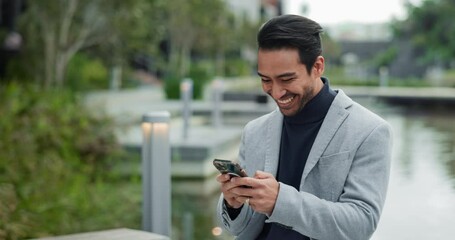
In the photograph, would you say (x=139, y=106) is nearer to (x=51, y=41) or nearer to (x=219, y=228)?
(x=51, y=41)

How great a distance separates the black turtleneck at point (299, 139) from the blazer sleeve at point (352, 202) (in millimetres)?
99

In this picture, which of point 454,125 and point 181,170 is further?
point 454,125

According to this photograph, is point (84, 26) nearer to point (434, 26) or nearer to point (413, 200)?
point (413, 200)

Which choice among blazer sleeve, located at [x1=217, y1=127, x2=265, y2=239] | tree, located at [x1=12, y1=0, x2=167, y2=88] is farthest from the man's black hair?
tree, located at [x1=12, y1=0, x2=167, y2=88]

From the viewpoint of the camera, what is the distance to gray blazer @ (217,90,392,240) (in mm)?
1641

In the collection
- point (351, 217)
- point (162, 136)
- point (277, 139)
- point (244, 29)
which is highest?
point (277, 139)

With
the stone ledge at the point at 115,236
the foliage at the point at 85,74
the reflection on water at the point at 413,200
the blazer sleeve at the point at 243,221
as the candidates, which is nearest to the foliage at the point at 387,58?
the foliage at the point at 85,74

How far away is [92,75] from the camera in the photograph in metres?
26.0

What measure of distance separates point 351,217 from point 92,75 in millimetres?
24844

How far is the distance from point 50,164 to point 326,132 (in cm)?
688

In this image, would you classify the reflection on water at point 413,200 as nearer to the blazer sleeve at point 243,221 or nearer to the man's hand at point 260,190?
the blazer sleeve at point 243,221

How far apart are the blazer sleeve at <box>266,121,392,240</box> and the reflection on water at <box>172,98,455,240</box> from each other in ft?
15.6

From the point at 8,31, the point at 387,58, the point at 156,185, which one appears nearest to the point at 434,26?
the point at 387,58

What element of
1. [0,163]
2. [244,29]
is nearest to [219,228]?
[0,163]
